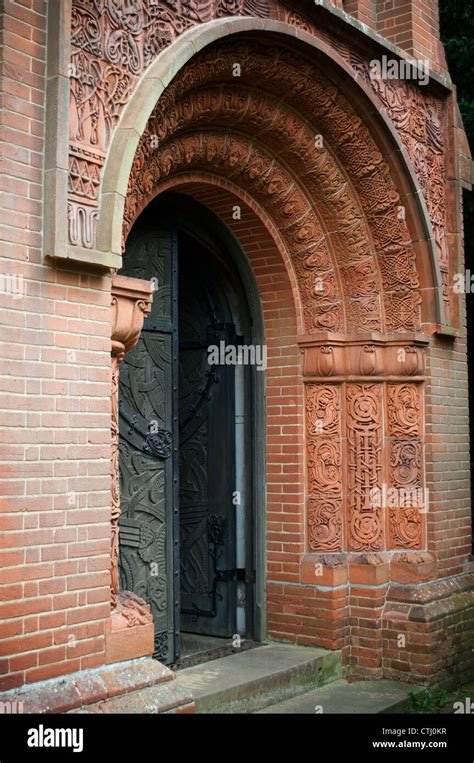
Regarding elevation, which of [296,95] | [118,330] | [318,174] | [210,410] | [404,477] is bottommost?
[404,477]

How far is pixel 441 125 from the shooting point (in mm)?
7387

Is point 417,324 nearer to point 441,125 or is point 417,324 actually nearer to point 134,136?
point 441,125

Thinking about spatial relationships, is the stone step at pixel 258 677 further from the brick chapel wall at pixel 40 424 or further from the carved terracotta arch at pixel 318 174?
the carved terracotta arch at pixel 318 174

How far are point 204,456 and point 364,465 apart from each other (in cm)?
127

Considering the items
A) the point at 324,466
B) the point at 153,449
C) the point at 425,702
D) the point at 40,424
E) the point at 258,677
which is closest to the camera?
the point at 40,424

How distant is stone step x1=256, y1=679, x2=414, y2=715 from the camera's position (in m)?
5.84

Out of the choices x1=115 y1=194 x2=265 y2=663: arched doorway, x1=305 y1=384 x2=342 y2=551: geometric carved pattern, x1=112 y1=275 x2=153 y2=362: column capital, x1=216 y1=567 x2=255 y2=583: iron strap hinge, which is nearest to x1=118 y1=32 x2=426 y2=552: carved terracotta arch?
x1=305 y1=384 x2=342 y2=551: geometric carved pattern

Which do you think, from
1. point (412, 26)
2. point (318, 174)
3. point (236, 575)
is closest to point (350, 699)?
point (236, 575)

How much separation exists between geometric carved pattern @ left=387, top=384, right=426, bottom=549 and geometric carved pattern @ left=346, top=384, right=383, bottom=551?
12cm

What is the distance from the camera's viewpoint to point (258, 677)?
18.9 feet

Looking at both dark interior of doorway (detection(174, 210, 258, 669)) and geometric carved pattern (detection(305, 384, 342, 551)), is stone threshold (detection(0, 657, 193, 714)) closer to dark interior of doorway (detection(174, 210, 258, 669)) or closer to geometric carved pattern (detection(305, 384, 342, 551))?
dark interior of doorway (detection(174, 210, 258, 669))

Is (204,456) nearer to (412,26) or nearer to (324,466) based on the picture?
(324,466)

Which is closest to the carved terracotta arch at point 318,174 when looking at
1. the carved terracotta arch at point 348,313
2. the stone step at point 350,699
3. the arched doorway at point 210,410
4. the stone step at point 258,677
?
the carved terracotta arch at point 348,313
